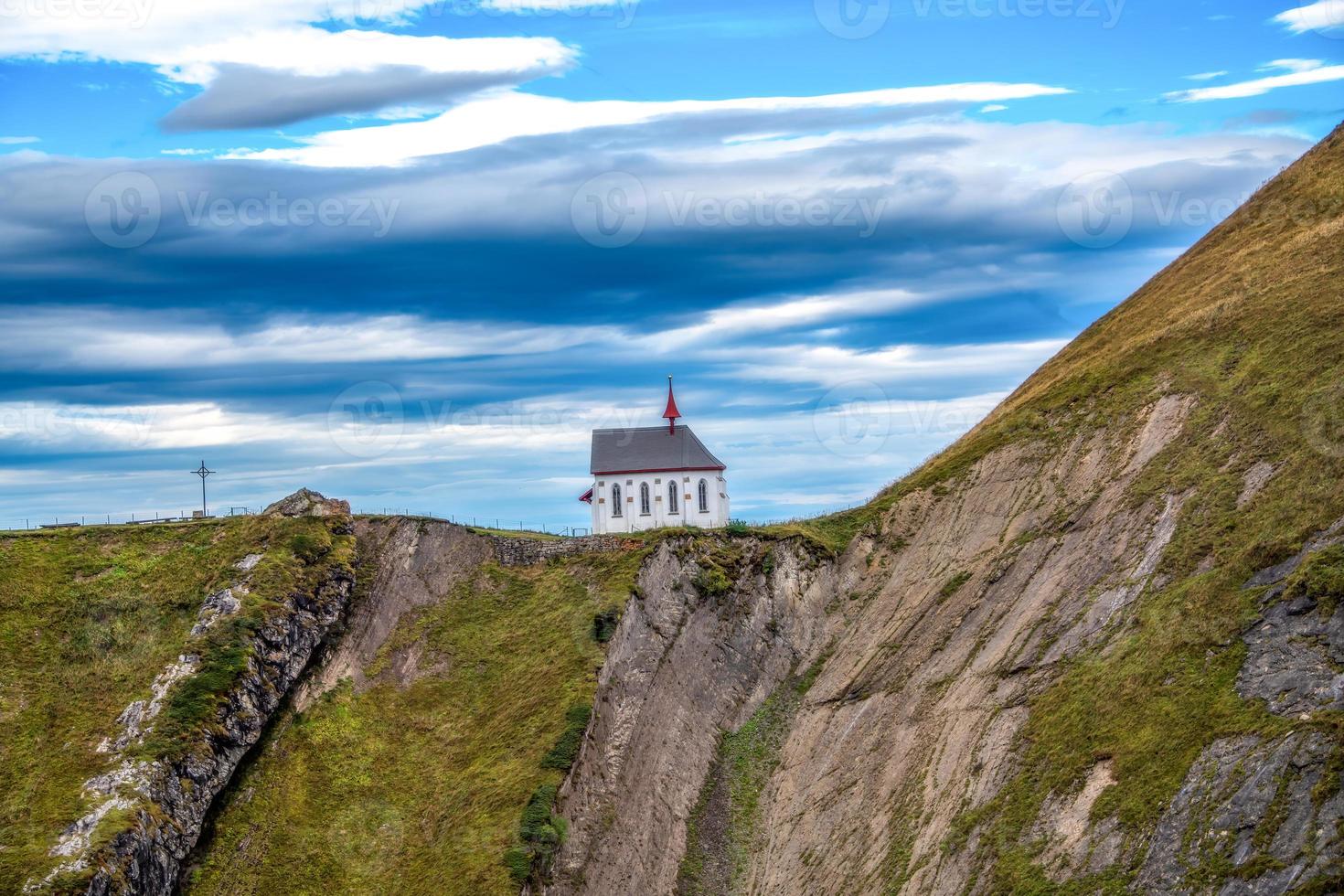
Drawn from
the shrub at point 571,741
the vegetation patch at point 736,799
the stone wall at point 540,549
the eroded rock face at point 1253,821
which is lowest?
the vegetation patch at point 736,799

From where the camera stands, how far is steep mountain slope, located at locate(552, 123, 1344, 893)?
45156 mm

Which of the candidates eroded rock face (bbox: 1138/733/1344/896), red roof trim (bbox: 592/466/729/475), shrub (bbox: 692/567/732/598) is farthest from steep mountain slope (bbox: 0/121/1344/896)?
red roof trim (bbox: 592/466/729/475)

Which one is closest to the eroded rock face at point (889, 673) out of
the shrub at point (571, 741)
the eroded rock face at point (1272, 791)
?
the shrub at point (571, 741)

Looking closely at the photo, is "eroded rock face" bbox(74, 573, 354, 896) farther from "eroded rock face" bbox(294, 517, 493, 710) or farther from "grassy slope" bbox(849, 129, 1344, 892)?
"grassy slope" bbox(849, 129, 1344, 892)

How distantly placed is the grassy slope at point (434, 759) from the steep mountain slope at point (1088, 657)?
326cm

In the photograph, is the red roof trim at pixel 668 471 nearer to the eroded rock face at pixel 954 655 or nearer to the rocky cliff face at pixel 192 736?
the eroded rock face at pixel 954 655

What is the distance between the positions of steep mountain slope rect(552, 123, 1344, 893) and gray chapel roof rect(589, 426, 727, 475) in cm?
1054

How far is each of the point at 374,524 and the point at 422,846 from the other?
24.6m

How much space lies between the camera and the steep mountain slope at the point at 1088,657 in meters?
45.2

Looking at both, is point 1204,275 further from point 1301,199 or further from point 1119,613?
point 1119,613

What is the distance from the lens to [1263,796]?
41.7 metres

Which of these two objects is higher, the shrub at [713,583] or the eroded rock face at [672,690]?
the shrub at [713,583]

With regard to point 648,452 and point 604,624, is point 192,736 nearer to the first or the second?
point 604,624

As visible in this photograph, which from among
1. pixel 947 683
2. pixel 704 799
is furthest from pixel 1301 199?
pixel 704 799
